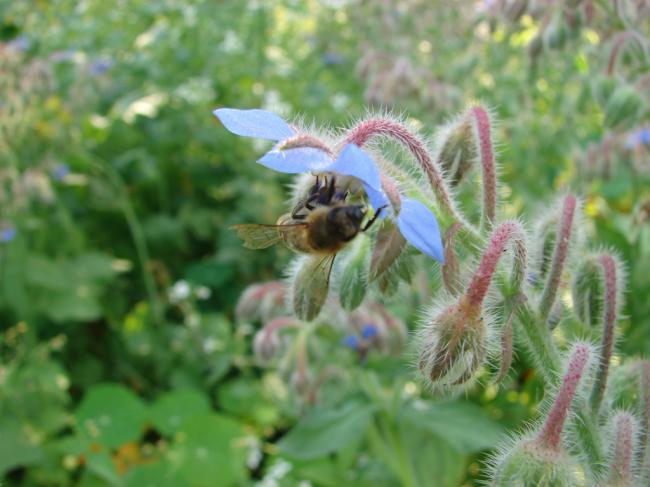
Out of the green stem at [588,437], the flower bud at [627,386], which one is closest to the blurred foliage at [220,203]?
the flower bud at [627,386]

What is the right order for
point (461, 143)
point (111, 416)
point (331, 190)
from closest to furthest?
point (331, 190)
point (461, 143)
point (111, 416)

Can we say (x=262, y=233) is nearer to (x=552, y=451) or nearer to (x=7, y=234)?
(x=552, y=451)

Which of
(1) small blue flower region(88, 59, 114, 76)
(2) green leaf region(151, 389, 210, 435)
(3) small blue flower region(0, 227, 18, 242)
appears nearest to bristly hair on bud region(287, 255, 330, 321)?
(2) green leaf region(151, 389, 210, 435)

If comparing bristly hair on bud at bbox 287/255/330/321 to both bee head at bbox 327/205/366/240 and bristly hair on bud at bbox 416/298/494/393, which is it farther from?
bristly hair on bud at bbox 416/298/494/393

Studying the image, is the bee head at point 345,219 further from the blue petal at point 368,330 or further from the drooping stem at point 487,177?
the blue petal at point 368,330

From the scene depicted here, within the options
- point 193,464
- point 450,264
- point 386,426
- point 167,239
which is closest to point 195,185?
point 167,239

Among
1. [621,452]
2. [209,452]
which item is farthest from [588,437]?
[209,452]

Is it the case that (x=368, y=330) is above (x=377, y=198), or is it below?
below
